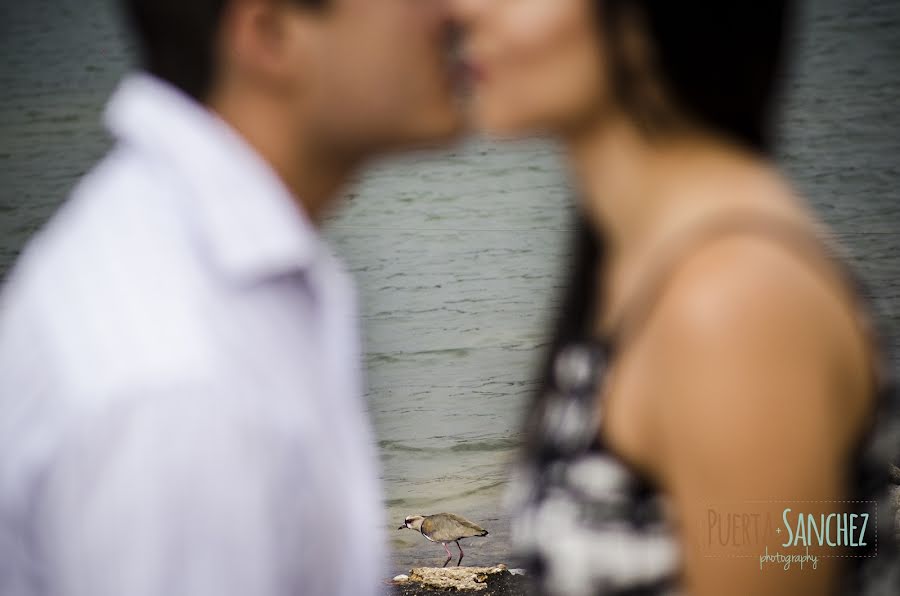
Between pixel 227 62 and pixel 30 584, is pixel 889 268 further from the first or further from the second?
pixel 30 584

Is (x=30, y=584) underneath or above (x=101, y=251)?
underneath

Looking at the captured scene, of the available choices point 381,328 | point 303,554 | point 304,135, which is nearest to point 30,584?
point 303,554

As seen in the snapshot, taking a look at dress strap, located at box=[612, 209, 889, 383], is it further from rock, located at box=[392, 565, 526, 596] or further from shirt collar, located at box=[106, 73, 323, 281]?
rock, located at box=[392, 565, 526, 596]

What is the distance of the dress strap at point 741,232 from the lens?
1077 millimetres

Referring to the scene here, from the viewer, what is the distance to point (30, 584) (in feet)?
3.71

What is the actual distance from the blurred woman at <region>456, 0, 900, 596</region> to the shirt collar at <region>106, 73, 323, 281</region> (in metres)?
0.34

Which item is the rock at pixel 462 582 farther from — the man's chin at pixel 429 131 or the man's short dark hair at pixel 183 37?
the man's short dark hair at pixel 183 37

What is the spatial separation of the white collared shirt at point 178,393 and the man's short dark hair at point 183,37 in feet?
0.14

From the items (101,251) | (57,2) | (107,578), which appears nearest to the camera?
(107,578)

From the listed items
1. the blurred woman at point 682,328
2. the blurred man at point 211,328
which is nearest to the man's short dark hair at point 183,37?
the blurred man at point 211,328

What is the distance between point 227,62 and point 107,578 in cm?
69

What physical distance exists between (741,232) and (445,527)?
276cm

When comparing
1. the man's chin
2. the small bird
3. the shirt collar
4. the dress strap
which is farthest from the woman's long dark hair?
the small bird

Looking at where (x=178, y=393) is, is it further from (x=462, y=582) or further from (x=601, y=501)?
(x=462, y=582)
